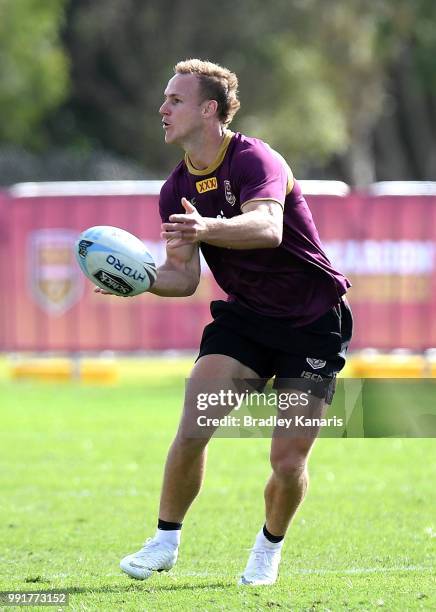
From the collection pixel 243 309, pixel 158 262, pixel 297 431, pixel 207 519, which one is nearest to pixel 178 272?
pixel 243 309

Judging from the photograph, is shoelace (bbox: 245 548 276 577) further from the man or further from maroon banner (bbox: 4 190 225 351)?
maroon banner (bbox: 4 190 225 351)

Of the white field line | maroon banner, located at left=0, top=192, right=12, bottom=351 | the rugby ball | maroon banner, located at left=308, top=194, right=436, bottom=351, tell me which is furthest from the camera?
maroon banner, located at left=0, top=192, right=12, bottom=351

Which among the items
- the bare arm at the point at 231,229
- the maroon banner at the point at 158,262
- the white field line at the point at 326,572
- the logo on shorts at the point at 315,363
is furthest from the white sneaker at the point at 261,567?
the maroon banner at the point at 158,262

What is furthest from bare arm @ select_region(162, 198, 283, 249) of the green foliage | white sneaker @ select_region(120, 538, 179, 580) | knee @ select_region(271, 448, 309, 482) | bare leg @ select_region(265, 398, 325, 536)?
the green foliage

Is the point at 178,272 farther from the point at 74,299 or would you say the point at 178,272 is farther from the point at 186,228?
the point at 74,299

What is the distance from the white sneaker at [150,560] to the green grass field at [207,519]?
0.09 m

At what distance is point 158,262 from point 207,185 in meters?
11.1

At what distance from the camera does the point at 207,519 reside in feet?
29.6

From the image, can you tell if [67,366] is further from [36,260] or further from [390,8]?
[390,8]

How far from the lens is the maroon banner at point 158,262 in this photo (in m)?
18.0

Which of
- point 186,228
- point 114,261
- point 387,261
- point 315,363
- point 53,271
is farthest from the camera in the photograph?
point 53,271

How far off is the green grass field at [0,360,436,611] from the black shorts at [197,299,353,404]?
1.01m

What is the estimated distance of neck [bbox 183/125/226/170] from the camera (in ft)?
22.7

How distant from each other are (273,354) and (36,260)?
11698mm
